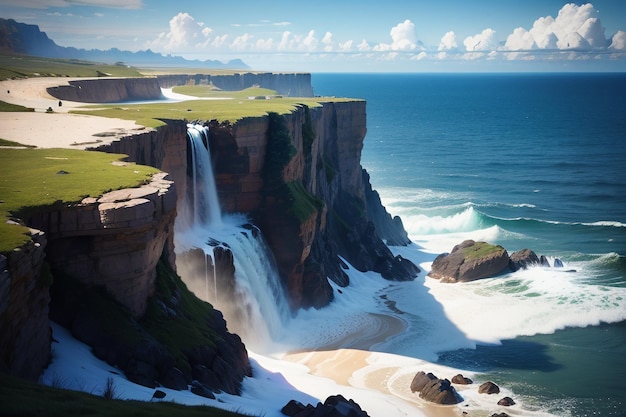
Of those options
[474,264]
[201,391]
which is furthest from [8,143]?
[474,264]

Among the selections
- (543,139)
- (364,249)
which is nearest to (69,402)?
(364,249)

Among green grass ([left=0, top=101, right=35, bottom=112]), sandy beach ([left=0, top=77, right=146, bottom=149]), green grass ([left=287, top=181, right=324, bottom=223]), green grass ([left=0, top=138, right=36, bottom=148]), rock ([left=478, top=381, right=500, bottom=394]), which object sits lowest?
rock ([left=478, top=381, right=500, bottom=394])

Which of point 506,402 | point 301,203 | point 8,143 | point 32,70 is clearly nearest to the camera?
point 506,402

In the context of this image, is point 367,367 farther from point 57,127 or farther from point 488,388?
point 57,127

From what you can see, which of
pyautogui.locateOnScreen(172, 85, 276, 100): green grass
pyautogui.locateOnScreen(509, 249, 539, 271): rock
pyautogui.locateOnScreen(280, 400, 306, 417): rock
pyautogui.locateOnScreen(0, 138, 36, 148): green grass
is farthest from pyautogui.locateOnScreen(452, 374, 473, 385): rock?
pyautogui.locateOnScreen(172, 85, 276, 100): green grass

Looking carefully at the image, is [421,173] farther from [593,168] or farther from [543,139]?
[543,139]

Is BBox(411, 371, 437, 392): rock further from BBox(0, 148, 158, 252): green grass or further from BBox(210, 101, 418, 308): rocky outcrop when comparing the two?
BBox(0, 148, 158, 252): green grass
